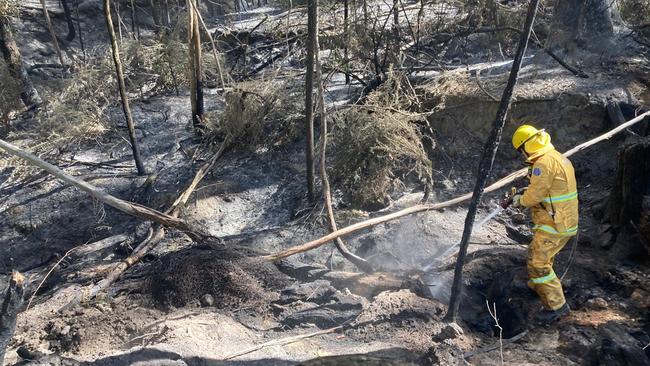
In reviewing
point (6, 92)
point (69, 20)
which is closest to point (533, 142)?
point (6, 92)

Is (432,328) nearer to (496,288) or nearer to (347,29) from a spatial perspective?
(496,288)

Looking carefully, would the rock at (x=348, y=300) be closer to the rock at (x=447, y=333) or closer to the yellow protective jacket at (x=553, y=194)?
the rock at (x=447, y=333)

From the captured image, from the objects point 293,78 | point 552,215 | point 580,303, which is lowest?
point 580,303

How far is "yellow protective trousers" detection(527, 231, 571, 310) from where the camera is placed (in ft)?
17.4

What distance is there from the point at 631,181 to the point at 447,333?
3319 mm

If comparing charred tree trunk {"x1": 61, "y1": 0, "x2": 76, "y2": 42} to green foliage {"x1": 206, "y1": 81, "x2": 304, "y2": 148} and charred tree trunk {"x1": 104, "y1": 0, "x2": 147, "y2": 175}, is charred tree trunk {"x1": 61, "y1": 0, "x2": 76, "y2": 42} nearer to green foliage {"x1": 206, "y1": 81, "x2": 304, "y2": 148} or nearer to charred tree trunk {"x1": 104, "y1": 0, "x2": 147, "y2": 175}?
charred tree trunk {"x1": 104, "y1": 0, "x2": 147, "y2": 175}

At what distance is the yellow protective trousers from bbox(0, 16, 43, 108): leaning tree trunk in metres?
10.2

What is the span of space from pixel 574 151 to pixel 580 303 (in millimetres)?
2412

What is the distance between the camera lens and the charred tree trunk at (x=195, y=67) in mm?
8533

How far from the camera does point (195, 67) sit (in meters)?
9.04

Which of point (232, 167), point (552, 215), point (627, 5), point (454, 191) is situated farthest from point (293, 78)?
point (627, 5)

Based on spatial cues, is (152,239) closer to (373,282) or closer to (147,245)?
(147,245)

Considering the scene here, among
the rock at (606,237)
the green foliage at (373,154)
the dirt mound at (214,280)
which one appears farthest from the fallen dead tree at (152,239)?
the rock at (606,237)

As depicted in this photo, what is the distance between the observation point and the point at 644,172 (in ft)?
20.6
